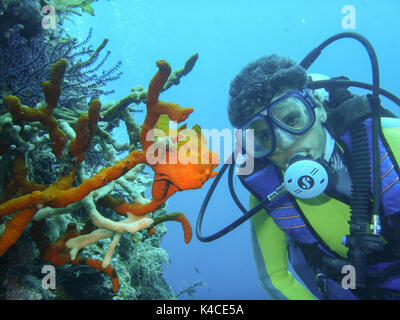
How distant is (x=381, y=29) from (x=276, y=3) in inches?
1983

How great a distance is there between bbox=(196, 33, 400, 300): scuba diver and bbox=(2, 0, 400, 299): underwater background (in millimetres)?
56964

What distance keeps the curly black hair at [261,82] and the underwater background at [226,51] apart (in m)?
57.9

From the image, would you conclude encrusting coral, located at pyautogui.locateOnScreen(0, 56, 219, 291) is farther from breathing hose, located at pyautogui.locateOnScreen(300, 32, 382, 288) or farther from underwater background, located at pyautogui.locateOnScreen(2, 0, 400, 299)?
underwater background, located at pyautogui.locateOnScreen(2, 0, 400, 299)

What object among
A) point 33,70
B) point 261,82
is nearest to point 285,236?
point 261,82

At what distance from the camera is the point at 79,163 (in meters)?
1.58

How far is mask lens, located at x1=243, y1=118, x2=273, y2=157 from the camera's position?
2.87 m

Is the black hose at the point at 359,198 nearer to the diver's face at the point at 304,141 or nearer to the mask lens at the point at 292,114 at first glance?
the diver's face at the point at 304,141

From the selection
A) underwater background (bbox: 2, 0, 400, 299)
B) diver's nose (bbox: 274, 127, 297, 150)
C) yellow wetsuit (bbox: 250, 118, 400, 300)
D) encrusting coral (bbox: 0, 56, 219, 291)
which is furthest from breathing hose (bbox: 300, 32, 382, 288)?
underwater background (bbox: 2, 0, 400, 299)

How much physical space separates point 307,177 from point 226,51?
124 m

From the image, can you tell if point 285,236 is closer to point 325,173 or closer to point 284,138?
point 325,173

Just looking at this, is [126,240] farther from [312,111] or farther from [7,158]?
[312,111]

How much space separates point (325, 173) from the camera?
2.55 m

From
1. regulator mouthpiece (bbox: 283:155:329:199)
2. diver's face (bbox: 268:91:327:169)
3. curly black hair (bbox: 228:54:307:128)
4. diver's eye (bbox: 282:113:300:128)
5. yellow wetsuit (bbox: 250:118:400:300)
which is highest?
curly black hair (bbox: 228:54:307:128)
